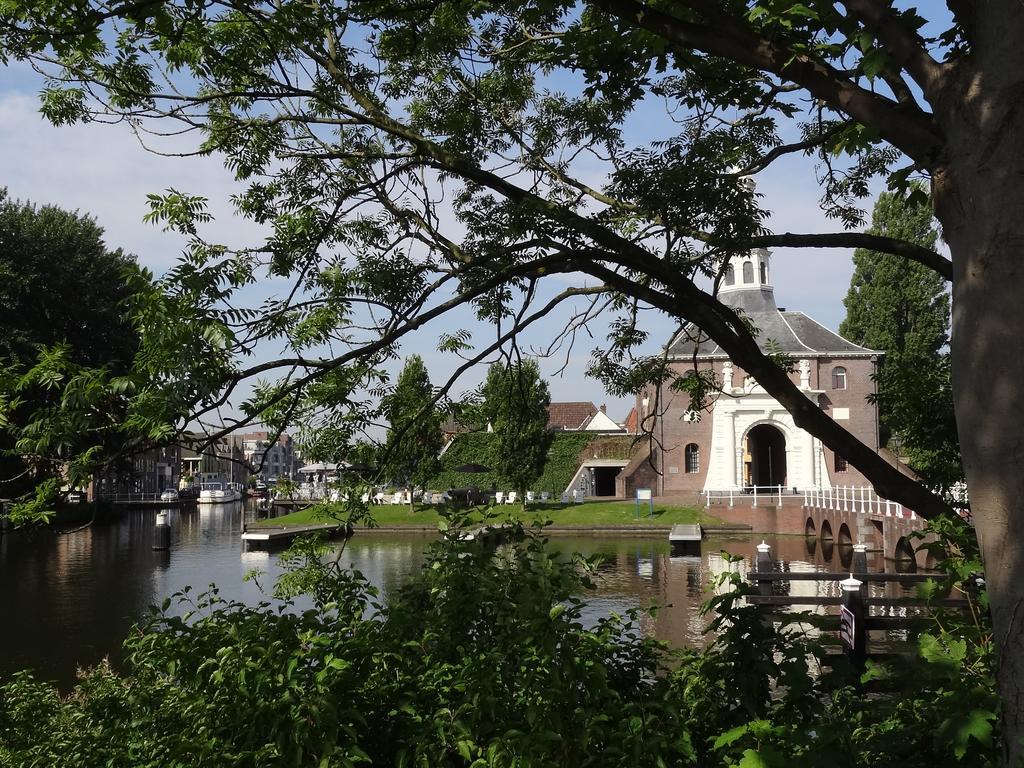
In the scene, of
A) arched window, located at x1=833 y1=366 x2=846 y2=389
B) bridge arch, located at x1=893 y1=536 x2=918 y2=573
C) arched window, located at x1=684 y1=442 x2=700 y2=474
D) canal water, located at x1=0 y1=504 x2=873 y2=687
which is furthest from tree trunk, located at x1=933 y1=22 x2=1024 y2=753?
arched window, located at x1=833 y1=366 x2=846 y2=389

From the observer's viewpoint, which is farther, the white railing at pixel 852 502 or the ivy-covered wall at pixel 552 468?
the ivy-covered wall at pixel 552 468

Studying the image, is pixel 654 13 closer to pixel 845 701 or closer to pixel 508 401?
pixel 845 701

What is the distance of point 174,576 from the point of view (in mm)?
27141

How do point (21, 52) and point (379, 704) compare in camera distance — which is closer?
point (379, 704)

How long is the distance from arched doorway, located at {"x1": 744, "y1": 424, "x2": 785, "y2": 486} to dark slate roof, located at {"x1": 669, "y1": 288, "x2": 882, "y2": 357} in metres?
5.64

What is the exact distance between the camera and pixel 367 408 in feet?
21.4

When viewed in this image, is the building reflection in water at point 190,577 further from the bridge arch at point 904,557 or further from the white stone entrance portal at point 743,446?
the white stone entrance portal at point 743,446

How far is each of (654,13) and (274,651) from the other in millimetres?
3580

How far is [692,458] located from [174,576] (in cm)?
2837

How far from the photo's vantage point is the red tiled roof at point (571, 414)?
6069cm

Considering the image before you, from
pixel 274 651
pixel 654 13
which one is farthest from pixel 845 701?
pixel 654 13

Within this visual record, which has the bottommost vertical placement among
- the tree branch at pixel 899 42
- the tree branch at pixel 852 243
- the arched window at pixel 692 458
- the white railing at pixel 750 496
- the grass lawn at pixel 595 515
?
the grass lawn at pixel 595 515

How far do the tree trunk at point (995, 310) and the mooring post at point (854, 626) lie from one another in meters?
6.08

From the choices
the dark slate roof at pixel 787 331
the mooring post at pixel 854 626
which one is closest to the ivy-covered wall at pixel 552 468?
the dark slate roof at pixel 787 331
